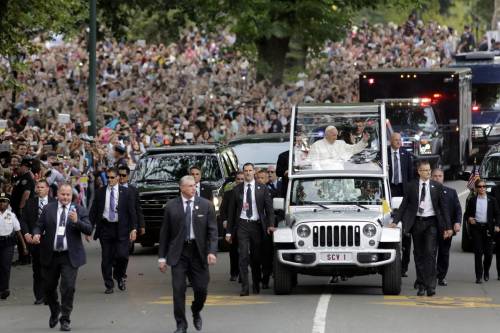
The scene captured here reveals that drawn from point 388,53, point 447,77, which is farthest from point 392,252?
point 388,53

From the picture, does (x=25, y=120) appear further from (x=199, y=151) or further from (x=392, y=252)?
(x=392, y=252)

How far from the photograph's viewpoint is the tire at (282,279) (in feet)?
64.1

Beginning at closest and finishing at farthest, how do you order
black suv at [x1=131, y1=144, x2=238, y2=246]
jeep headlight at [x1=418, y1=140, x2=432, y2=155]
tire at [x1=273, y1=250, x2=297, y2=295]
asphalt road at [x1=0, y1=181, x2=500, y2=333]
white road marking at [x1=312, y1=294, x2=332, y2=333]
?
white road marking at [x1=312, y1=294, x2=332, y2=333], asphalt road at [x1=0, y1=181, x2=500, y2=333], tire at [x1=273, y1=250, x2=297, y2=295], black suv at [x1=131, y1=144, x2=238, y2=246], jeep headlight at [x1=418, y1=140, x2=432, y2=155]

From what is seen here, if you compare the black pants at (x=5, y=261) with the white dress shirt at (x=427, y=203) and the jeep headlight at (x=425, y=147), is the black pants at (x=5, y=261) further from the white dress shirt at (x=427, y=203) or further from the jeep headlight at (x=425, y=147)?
the jeep headlight at (x=425, y=147)

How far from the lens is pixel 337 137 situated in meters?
22.0

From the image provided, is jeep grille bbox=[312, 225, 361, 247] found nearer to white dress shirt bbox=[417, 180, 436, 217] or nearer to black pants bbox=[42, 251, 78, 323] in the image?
white dress shirt bbox=[417, 180, 436, 217]

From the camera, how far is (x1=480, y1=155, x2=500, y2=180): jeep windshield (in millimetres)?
25859

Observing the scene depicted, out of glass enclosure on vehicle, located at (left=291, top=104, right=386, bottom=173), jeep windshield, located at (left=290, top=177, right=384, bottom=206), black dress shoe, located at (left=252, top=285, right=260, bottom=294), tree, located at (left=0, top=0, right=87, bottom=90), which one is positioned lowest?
black dress shoe, located at (left=252, top=285, right=260, bottom=294)

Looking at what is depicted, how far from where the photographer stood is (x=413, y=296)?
19750 mm

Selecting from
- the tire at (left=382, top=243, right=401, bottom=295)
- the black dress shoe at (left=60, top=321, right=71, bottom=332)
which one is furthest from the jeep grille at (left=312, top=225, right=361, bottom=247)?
the black dress shoe at (left=60, top=321, right=71, bottom=332)

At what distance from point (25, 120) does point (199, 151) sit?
8.24 meters

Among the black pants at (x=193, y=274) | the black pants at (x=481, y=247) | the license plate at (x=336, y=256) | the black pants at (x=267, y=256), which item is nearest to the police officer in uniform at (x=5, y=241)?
the black pants at (x=267, y=256)

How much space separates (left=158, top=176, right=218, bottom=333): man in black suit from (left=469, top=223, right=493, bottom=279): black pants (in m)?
6.29

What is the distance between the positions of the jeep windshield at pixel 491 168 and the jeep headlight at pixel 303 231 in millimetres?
7332
